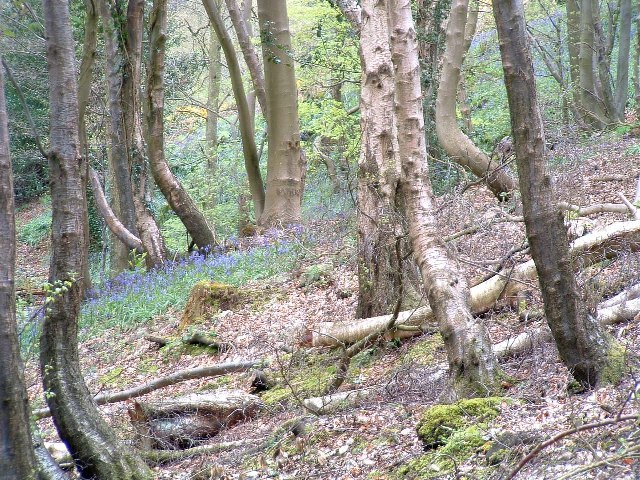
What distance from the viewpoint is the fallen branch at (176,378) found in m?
7.61

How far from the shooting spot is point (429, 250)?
5.57 m

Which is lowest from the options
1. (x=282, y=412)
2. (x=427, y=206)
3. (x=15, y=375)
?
(x=282, y=412)

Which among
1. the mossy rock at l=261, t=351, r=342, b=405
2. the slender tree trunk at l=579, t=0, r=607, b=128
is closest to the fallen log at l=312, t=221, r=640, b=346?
the mossy rock at l=261, t=351, r=342, b=405

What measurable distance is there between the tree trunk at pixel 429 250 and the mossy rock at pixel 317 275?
4.73m

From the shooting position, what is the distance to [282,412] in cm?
657

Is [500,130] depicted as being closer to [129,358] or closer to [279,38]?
[279,38]

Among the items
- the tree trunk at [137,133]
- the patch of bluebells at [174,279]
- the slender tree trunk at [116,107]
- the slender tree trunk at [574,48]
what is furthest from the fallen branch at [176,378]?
the slender tree trunk at [574,48]

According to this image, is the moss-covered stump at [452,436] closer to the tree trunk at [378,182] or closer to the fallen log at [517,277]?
the fallen log at [517,277]

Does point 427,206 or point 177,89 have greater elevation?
point 177,89

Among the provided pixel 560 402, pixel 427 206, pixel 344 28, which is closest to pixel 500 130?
pixel 344 28

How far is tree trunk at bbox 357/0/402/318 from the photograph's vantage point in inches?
300

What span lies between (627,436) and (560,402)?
3.57 ft

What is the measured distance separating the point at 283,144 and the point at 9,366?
39.3 feet

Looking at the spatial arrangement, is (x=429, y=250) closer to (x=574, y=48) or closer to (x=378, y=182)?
(x=378, y=182)
